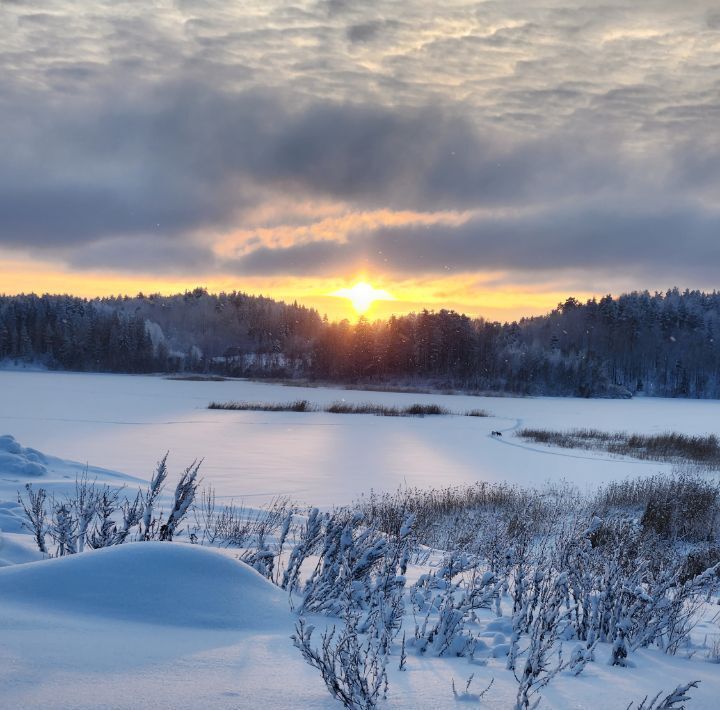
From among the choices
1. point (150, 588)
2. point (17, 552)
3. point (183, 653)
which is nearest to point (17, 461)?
point (17, 552)

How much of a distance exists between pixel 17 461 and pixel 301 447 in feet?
42.5

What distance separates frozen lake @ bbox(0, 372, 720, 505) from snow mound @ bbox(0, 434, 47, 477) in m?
3.25

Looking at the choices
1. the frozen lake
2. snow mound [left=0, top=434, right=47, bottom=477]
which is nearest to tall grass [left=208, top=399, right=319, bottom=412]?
the frozen lake

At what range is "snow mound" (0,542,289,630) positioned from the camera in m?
3.86

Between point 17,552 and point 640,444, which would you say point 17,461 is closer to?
point 17,552

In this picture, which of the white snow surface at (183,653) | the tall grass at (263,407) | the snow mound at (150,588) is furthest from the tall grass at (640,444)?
the snow mound at (150,588)

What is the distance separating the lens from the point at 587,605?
543 cm

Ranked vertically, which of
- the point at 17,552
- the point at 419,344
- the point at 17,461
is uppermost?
the point at 419,344

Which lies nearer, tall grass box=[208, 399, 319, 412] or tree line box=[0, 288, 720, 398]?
tall grass box=[208, 399, 319, 412]

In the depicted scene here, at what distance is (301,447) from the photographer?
2559 cm

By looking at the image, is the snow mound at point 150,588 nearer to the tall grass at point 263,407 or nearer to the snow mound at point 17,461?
the snow mound at point 17,461

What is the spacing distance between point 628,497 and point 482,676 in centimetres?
1436

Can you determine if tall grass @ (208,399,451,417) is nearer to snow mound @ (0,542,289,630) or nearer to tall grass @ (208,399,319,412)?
tall grass @ (208,399,319,412)

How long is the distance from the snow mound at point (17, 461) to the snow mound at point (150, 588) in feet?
34.0
